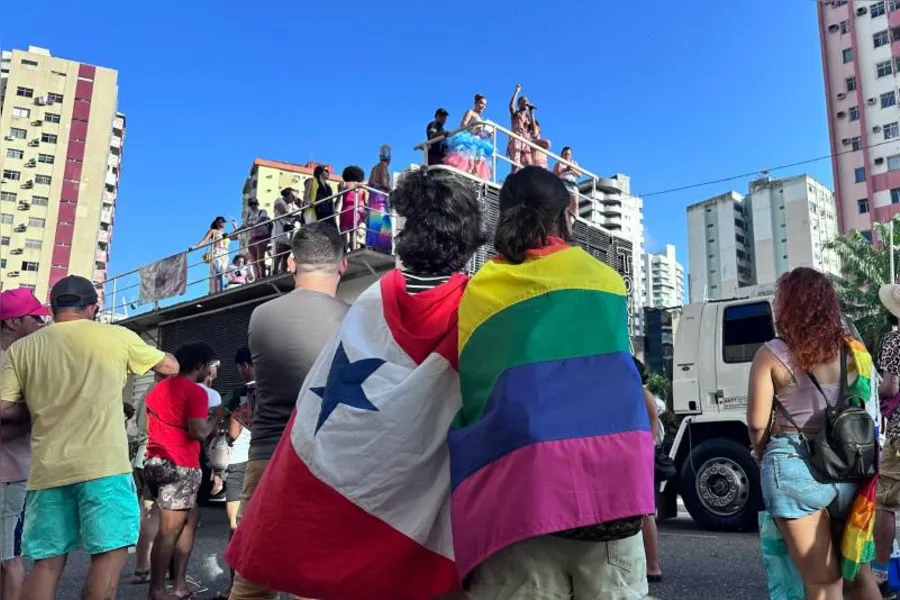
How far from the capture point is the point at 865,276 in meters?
31.2

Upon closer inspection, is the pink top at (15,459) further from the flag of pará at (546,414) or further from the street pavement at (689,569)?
the flag of pará at (546,414)

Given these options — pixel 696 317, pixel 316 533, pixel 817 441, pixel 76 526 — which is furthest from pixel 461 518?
pixel 696 317

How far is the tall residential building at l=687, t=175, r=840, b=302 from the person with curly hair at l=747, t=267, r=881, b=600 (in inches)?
3445

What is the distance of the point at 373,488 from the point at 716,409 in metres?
7.69

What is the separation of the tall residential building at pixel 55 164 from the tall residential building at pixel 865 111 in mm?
A: 87882

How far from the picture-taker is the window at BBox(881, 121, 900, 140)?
66.4 meters

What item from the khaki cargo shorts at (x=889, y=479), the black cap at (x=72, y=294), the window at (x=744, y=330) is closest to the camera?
the black cap at (x=72, y=294)

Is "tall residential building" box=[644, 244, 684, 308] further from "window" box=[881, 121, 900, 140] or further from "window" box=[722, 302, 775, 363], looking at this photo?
"window" box=[722, 302, 775, 363]

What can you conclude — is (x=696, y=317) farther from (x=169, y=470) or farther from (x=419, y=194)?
(x=419, y=194)

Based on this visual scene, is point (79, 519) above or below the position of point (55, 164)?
below

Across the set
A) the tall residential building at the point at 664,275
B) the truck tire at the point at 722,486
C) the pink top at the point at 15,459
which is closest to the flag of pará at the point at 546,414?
the pink top at the point at 15,459

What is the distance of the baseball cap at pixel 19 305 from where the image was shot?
414 centimetres

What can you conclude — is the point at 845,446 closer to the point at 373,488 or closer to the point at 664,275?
the point at 373,488

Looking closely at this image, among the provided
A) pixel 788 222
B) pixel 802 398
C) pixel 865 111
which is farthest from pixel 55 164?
pixel 802 398
